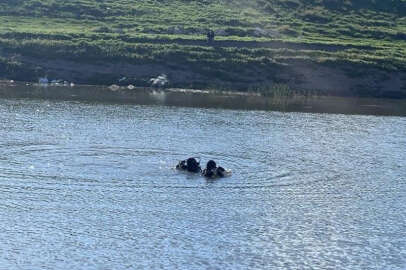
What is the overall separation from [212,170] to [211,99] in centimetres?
3997

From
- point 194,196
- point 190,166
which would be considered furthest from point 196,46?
point 194,196

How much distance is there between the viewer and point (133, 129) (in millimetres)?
64375

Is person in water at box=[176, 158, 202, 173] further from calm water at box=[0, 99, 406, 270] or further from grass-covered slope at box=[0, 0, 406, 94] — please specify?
grass-covered slope at box=[0, 0, 406, 94]

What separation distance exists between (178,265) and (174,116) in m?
39.1

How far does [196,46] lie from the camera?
343 ft

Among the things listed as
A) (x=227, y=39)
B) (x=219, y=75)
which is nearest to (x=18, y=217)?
(x=219, y=75)

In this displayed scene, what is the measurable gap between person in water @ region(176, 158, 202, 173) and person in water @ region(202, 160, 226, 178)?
647mm

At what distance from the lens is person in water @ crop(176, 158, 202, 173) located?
49.4 m

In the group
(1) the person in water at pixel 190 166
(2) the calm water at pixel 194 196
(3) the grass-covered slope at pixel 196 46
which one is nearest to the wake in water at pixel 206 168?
(1) the person in water at pixel 190 166

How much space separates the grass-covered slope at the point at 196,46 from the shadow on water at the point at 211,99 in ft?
12.1

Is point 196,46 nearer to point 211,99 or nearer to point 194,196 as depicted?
point 211,99

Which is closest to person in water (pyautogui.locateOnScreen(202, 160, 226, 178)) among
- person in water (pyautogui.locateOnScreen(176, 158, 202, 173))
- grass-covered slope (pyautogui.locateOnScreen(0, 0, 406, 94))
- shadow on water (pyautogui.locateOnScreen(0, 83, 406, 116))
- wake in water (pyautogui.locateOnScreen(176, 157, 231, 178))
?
wake in water (pyautogui.locateOnScreen(176, 157, 231, 178))

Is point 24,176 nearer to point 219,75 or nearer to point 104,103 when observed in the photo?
point 104,103

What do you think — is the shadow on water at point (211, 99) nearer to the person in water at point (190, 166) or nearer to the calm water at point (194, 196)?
the calm water at point (194, 196)
